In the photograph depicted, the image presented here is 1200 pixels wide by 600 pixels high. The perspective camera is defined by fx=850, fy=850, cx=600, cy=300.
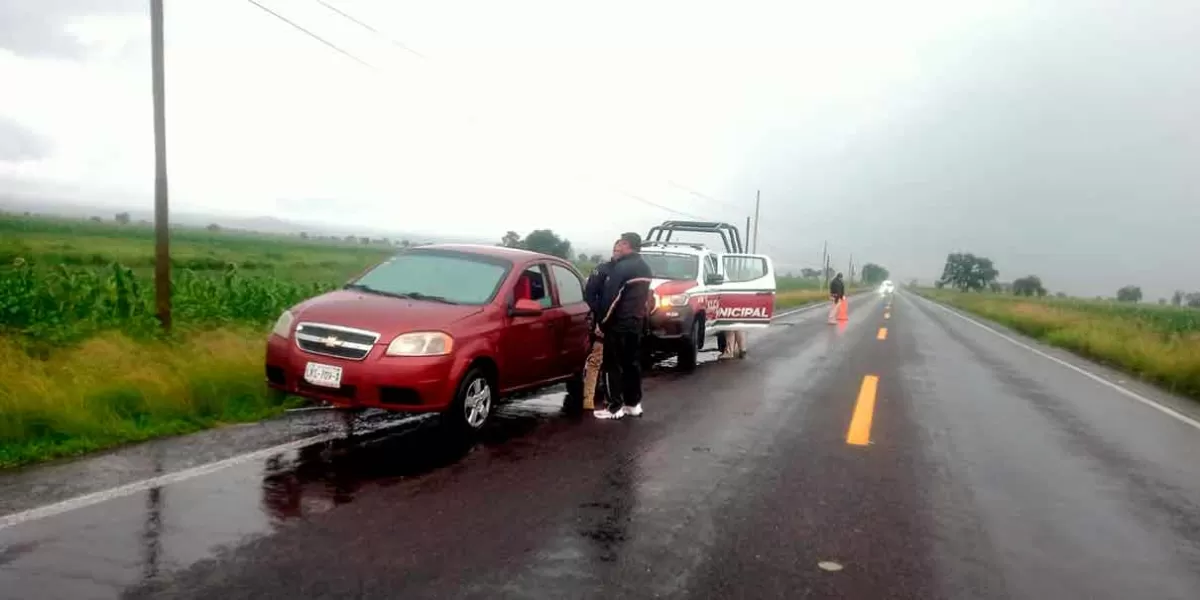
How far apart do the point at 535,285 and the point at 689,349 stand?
5364 millimetres

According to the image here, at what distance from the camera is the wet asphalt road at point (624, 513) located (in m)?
4.04

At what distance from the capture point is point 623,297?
851cm

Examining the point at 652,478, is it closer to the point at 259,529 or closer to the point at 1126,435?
the point at 259,529

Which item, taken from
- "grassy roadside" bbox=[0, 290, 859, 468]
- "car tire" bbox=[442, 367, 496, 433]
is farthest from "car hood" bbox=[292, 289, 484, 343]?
"grassy roadside" bbox=[0, 290, 859, 468]

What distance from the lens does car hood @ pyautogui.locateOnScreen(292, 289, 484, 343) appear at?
679cm

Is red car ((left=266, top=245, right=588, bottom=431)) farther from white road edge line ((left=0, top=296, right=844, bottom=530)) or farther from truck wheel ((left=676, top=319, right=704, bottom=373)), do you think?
truck wheel ((left=676, top=319, right=704, bottom=373))

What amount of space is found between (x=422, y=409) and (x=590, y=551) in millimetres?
2650

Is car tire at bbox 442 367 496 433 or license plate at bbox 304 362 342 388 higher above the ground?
license plate at bbox 304 362 342 388

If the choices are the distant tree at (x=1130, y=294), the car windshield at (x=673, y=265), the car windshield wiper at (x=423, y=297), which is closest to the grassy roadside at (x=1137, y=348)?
the car windshield at (x=673, y=265)

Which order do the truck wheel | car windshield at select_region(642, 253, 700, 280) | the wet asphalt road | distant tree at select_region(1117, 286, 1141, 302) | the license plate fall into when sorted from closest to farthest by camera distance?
the wet asphalt road < the license plate < the truck wheel < car windshield at select_region(642, 253, 700, 280) < distant tree at select_region(1117, 286, 1141, 302)

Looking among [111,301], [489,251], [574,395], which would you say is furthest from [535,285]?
[111,301]

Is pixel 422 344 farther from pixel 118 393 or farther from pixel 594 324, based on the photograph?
pixel 118 393

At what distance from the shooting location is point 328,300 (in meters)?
7.39

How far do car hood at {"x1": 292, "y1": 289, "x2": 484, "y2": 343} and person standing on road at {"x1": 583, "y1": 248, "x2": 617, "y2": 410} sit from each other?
5.07 ft
